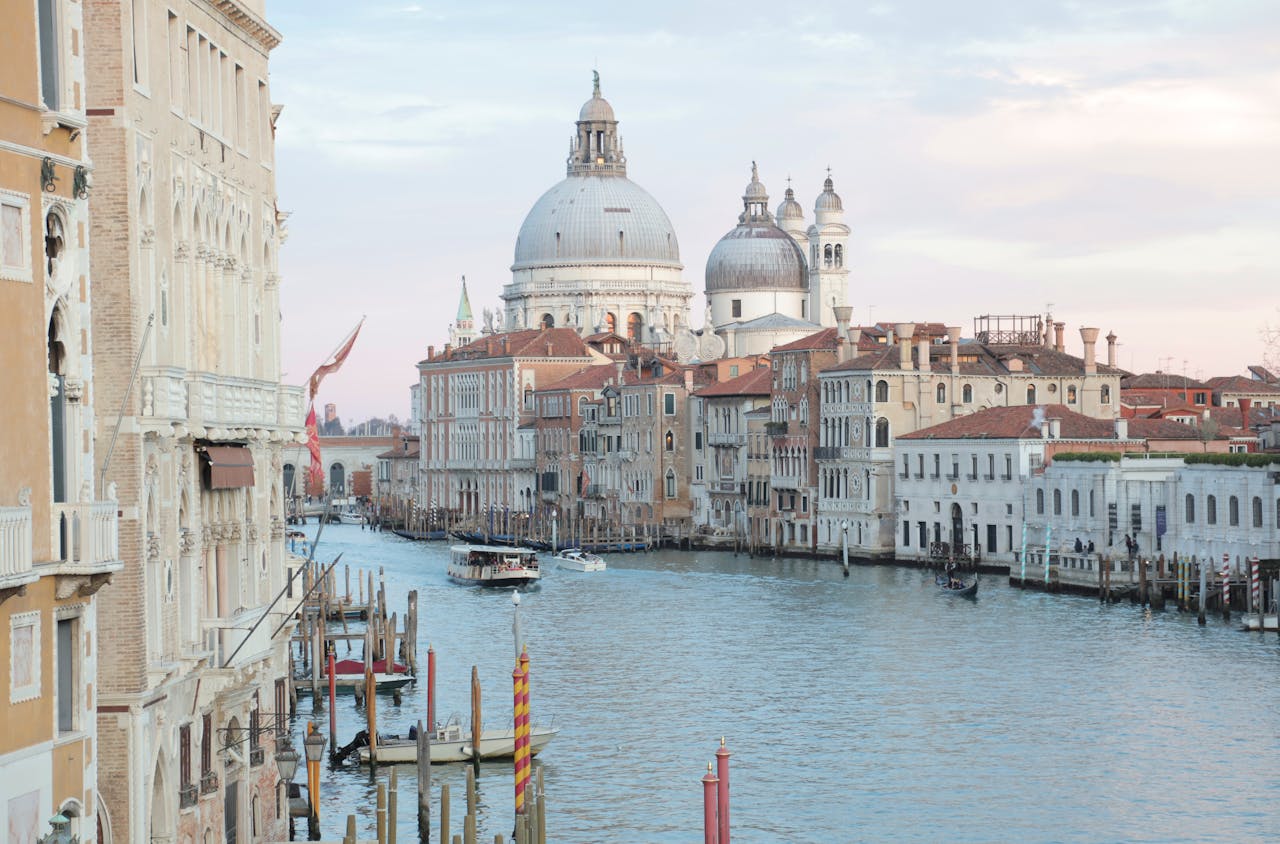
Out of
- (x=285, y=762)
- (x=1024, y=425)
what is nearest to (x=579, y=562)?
(x=1024, y=425)

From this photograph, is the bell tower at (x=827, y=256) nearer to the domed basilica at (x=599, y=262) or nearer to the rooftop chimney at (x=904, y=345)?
the domed basilica at (x=599, y=262)

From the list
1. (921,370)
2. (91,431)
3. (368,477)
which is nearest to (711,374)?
(921,370)

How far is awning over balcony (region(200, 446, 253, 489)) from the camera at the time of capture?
45.2ft

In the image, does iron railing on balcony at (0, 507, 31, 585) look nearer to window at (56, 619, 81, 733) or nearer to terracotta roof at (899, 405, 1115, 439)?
window at (56, 619, 81, 733)

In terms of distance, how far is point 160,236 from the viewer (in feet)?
42.1

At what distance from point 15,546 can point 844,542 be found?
4384cm

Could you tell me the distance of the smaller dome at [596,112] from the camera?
98.3 m

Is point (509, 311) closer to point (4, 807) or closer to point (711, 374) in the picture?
point (711, 374)

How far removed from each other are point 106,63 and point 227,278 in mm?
2892

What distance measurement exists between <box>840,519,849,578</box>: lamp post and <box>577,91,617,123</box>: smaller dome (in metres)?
44.3

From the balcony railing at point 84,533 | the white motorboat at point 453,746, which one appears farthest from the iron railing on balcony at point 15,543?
the white motorboat at point 453,746

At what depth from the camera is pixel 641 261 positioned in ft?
316

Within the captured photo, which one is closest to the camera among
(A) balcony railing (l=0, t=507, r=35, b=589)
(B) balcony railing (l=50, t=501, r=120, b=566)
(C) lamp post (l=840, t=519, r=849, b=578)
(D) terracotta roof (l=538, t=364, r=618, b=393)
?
(A) balcony railing (l=0, t=507, r=35, b=589)

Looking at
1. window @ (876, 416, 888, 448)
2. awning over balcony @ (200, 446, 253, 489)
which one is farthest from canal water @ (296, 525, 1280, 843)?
window @ (876, 416, 888, 448)
